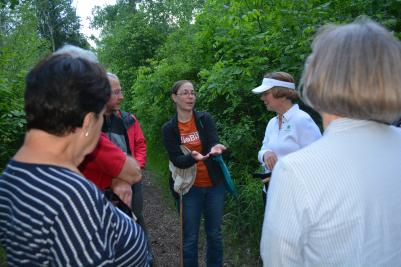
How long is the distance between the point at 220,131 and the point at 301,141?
3.29m

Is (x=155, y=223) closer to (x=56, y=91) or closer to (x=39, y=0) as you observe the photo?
(x=56, y=91)

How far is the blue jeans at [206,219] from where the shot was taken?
12.0ft

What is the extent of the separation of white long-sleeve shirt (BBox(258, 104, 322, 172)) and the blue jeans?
67 cm

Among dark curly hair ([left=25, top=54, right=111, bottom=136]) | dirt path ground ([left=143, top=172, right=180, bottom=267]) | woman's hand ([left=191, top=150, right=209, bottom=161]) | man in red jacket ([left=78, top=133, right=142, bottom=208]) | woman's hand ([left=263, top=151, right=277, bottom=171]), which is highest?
dark curly hair ([left=25, top=54, right=111, bottom=136])

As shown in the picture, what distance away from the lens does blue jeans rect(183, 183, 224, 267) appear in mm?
3643

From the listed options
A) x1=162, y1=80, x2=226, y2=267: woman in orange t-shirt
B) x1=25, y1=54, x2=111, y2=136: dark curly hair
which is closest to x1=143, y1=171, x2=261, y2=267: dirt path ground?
x1=162, y1=80, x2=226, y2=267: woman in orange t-shirt

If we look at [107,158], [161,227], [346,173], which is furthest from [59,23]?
[346,173]

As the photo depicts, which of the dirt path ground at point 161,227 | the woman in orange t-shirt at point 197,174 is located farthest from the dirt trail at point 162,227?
the woman in orange t-shirt at point 197,174

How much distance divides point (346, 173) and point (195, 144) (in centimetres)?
247

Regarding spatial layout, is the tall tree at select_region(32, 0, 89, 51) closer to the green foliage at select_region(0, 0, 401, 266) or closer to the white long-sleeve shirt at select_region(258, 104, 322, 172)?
the green foliage at select_region(0, 0, 401, 266)

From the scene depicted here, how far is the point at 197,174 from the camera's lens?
3676mm

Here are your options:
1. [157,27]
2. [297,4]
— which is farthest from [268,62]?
[157,27]

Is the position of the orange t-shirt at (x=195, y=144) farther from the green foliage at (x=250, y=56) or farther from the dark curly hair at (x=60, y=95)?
the dark curly hair at (x=60, y=95)

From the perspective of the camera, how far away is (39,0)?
33.0m
